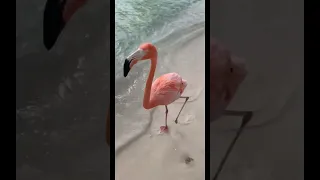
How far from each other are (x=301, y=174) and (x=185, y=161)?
1.68 feet

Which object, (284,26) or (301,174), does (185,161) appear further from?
(284,26)

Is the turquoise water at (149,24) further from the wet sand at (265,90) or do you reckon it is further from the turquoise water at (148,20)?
the wet sand at (265,90)

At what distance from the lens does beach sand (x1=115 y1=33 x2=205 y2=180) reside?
1.68m

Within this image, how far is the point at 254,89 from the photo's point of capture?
1696 millimetres

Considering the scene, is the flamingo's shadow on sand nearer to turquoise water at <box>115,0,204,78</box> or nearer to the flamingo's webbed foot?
the flamingo's webbed foot

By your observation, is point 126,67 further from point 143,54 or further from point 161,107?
point 161,107

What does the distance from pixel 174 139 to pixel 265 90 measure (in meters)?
0.46

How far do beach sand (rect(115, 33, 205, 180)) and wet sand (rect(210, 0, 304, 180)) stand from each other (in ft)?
0.26

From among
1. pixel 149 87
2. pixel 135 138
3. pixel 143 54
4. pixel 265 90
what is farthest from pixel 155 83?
pixel 265 90

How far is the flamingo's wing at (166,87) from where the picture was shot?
5.56 ft

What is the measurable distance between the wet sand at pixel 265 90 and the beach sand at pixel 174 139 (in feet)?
0.26

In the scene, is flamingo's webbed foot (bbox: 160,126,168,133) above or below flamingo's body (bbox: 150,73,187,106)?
below

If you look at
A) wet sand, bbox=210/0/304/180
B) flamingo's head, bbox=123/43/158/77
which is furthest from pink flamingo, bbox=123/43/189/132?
wet sand, bbox=210/0/304/180
